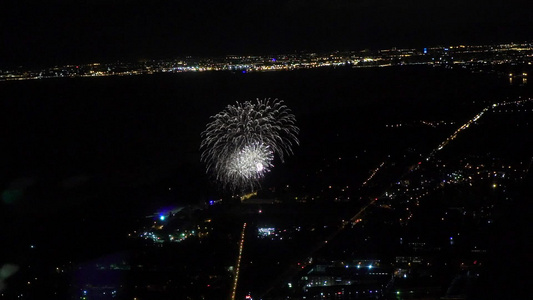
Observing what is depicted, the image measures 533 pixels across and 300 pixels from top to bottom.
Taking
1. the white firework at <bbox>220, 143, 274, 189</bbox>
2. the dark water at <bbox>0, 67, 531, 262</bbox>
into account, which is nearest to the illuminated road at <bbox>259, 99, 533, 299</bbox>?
the dark water at <bbox>0, 67, 531, 262</bbox>

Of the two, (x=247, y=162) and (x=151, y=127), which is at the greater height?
(x=247, y=162)

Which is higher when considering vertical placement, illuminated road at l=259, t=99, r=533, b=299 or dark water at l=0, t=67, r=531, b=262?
illuminated road at l=259, t=99, r=533, b=299

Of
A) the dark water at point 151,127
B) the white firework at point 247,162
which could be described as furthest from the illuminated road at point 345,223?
the white firework at point 247,162

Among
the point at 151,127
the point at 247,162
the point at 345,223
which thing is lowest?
the point at 151,127

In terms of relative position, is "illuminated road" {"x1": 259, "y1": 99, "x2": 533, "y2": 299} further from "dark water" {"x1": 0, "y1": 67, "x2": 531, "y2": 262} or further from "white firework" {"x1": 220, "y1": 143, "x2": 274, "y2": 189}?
"white firework" {"x1": 220, "y1": 143, "x2": 274, "y2": 189}

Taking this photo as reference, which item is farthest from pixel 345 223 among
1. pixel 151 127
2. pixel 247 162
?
pixel 151 127

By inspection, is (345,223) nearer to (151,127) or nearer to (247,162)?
(247,162)

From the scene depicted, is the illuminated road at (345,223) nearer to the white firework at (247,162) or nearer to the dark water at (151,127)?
the dark water at (151,127)

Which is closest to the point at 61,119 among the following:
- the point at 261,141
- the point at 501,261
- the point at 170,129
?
the point at 170,129

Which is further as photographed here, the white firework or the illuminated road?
the white firework
